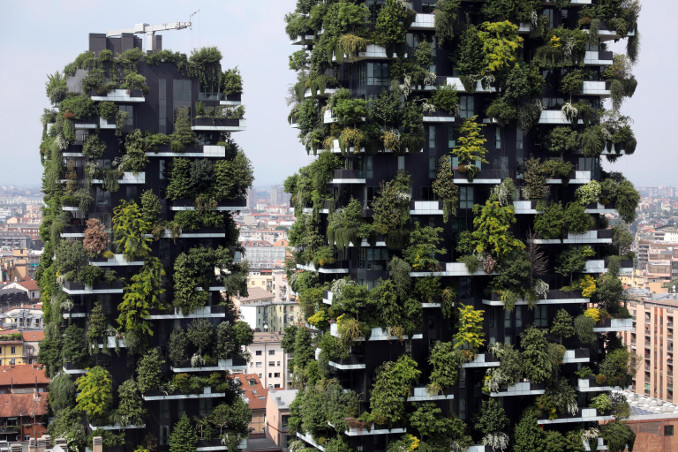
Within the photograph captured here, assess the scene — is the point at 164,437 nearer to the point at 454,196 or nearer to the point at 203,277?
the point at 203,277

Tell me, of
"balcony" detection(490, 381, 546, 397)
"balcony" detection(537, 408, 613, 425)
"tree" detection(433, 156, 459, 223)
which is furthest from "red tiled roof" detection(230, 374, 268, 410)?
"tree" detection(433, 156, 459, 223)

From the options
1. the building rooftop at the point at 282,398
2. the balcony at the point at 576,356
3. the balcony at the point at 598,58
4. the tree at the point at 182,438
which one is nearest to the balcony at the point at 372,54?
the balcony at the point at 598,58

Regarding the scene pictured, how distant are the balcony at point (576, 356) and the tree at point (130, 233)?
2207cm

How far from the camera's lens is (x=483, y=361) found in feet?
192

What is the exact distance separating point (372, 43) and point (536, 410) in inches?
757

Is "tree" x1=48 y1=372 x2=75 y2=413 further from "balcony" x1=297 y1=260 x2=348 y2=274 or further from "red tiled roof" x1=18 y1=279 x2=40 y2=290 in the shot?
"red tiled roof" x1=18 y1=279 x2=40 y2=290

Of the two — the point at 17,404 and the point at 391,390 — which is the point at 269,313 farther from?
the point at 391,390

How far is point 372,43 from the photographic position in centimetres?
5684

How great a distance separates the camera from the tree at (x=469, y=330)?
57844mm

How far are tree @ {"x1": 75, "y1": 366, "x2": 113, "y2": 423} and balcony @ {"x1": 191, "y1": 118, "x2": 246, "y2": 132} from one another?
13774mm

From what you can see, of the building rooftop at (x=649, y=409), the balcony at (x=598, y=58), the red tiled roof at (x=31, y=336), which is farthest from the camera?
the red tiled roof at (x=31, y=336)

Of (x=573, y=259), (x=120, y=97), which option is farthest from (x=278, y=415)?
Answer: (x=573, y=259)

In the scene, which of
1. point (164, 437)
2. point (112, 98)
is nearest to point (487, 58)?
point (112, 98)

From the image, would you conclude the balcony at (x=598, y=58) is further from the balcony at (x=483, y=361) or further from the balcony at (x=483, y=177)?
the balcony at (x=483, y=361)
